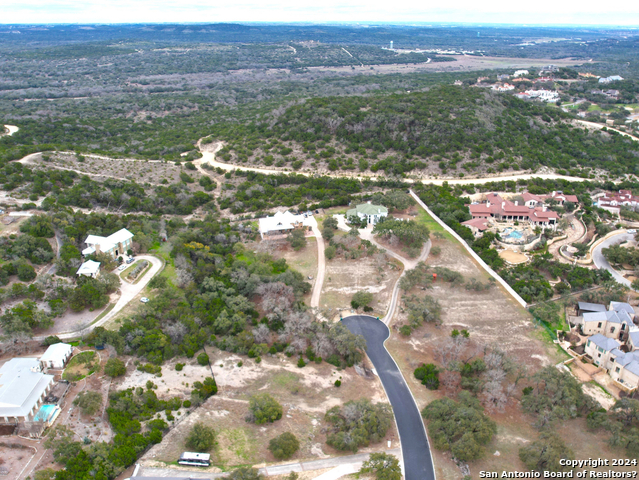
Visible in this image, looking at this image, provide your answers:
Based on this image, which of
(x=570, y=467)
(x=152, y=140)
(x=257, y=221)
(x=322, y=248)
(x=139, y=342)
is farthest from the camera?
(x=152, y=140)

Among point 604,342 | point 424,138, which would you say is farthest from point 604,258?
point 424,138

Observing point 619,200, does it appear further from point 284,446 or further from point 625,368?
point 284,446

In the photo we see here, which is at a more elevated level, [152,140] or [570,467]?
[152,140]

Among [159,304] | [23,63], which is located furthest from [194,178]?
[23,63]

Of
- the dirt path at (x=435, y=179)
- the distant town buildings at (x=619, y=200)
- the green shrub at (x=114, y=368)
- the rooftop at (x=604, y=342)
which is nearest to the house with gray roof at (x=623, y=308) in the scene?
the rooftop at (x=604, y=342)

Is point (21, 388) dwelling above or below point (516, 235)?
below

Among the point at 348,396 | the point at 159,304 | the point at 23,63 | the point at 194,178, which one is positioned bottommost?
the point at 348,396

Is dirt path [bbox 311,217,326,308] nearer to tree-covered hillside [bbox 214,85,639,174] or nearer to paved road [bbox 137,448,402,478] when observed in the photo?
paved road [bbox 137,448,402,478]

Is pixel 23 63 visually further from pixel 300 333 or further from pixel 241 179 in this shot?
pixel 300 333
